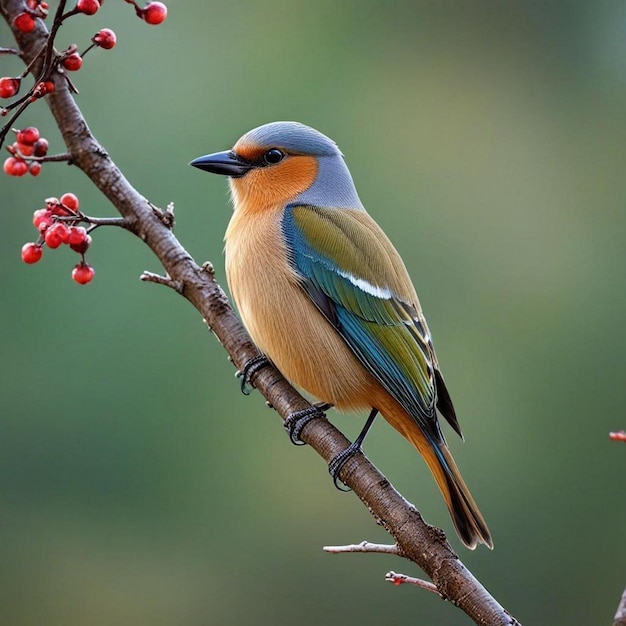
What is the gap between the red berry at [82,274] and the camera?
8.98ft

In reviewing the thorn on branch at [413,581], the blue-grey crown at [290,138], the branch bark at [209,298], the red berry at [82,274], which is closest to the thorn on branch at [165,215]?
the branch bark at [209,298]

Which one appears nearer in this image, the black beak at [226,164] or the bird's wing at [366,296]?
the bird's wing at [366,296]

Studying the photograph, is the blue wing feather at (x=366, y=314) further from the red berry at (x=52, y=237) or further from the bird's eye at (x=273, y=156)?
the red berry at (x=52, y=237)

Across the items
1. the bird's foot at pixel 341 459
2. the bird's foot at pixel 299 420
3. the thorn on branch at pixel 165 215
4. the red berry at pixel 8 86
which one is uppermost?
the red berry at pixel 8 86

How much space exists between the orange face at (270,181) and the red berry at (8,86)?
127 centimetres

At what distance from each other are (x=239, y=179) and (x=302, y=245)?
47 cm

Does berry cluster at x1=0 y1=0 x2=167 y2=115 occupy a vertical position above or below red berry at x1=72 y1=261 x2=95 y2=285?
above

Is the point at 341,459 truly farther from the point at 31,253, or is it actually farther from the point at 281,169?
the point at 281,169

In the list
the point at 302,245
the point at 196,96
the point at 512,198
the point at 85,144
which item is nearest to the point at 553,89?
the point at 512,198

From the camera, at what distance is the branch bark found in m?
2.42

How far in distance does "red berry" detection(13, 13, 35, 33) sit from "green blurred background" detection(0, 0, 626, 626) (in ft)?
10.1

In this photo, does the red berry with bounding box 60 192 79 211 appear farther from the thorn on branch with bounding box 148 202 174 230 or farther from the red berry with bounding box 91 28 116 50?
the red berry with bounding box 91 28 116 50

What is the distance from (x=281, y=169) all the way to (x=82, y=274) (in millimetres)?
1128

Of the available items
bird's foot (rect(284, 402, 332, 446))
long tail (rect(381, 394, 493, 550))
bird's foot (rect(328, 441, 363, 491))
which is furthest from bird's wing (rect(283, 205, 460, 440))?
bird's foot (rect(328, 441, 363, 491))
